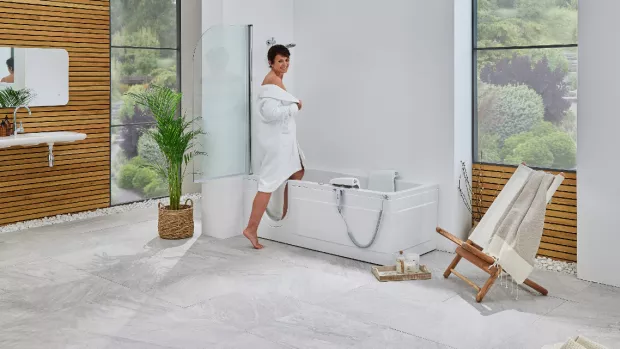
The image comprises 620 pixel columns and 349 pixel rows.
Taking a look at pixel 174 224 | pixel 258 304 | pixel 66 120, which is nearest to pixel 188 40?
pixel 66 120

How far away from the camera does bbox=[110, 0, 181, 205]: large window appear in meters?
7.53

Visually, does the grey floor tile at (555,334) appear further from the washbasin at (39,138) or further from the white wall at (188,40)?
the white wall at (188,40)

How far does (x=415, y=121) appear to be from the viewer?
5938 millimetres

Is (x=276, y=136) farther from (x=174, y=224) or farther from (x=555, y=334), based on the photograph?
(x=555, y=334)

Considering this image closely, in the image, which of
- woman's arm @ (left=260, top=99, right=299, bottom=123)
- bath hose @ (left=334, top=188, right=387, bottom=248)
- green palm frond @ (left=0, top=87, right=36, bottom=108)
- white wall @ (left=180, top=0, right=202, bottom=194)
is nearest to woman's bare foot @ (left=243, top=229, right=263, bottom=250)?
bath hose @ (left=334, top=188, right=387, bottom=248)

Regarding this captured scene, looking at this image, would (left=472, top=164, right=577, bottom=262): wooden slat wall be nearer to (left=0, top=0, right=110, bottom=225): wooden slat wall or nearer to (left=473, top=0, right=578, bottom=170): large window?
(left=473, top=0, right=578, bottom=170): large window

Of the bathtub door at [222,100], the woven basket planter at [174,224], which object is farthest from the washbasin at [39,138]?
the bathtub door at [222,100]

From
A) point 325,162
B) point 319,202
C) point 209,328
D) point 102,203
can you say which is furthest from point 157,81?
point 209,328

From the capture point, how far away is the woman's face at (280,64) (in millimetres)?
5855

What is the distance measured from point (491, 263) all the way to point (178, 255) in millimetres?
2485

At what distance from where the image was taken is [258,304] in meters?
4.49

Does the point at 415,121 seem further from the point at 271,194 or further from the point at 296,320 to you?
the point at 296,320

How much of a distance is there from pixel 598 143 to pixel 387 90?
6.27 feet

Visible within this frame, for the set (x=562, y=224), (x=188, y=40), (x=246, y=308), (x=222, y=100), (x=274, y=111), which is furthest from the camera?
(x=188, y=40)
